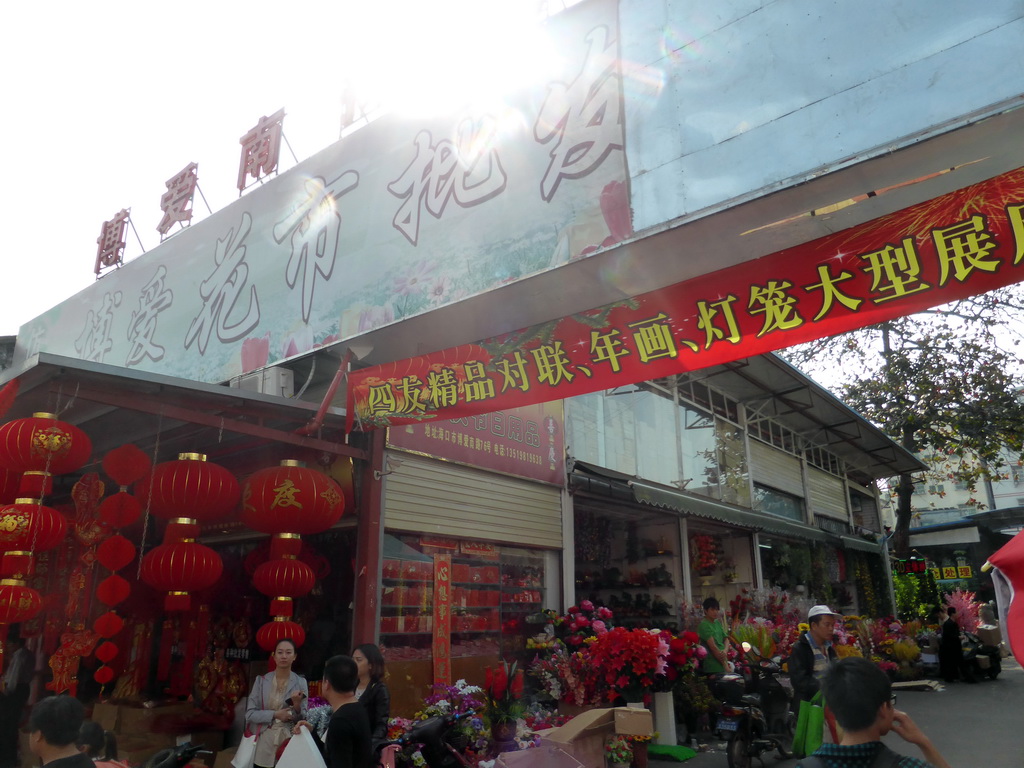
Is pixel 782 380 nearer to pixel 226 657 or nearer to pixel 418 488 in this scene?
pixel 418 488

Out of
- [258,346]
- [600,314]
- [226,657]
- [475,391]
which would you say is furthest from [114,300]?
[600,314]

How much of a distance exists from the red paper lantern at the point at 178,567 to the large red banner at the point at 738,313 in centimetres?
171

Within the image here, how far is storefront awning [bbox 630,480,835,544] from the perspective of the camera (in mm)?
9305

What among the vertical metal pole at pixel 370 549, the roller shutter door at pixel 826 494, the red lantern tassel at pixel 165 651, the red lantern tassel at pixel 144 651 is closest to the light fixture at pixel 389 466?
the vertical metal pole at pixel 370 549

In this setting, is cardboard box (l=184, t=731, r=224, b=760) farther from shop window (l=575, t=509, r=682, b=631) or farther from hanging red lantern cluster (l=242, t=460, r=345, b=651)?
shop window (l=575, t=509, r=682, b=631)

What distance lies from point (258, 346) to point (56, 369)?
10.4 feet

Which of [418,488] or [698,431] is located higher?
[698,431]

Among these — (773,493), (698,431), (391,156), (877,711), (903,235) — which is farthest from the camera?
(773,493)

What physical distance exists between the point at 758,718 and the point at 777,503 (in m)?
9.01

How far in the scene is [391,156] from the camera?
24.0 ft

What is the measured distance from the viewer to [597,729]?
19.4 feet

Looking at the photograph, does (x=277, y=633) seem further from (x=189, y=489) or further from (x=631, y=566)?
(x=631, y=566)

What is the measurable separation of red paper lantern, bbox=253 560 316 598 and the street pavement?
169 inches

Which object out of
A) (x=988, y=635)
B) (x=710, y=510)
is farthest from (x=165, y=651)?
(x=988, y=635)
